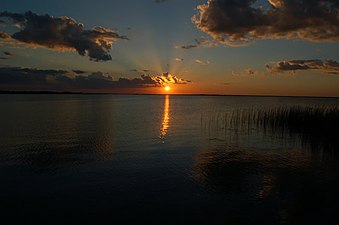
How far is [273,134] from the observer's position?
27688mm

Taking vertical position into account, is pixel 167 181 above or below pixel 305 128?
below

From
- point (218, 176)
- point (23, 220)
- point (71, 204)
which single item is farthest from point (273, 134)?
point (23, 220)

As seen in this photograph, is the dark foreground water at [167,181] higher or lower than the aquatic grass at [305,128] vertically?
lower

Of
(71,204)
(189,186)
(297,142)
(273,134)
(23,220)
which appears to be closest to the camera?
(23,220)

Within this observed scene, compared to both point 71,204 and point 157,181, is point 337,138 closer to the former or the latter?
point 157,181

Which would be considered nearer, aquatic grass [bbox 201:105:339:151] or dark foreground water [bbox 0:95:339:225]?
dark foreground water [bbox 0:95:339:225]

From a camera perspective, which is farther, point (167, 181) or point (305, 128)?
point (305, 128)

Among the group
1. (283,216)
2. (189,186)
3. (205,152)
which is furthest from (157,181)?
(205,152)

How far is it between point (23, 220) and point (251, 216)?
7.30 metres

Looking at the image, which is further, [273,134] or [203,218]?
[273,134]

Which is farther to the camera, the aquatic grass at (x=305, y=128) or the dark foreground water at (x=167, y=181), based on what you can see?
the aquatic grass at (x=305, y=128)

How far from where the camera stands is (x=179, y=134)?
93.1 feet

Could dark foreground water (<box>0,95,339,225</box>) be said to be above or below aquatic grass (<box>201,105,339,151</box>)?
below

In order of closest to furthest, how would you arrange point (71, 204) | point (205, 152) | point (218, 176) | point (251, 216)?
point (251, 216) → point (71, 204) → point (218, 176) → point (205, 152)
